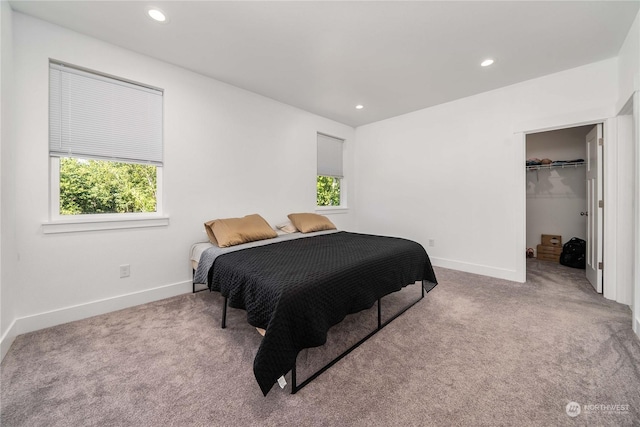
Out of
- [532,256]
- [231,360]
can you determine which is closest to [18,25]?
[231,360]

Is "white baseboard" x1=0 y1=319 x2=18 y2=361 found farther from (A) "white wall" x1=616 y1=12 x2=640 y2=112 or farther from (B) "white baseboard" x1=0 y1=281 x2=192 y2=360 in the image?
(A) "white wall" x1=616 y1=12 x2=640 y2=112

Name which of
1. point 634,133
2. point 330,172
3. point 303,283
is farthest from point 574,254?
point 303,283

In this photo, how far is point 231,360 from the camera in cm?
165

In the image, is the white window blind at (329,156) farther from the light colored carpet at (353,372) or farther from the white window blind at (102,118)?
the light colored carpet at (353,372)

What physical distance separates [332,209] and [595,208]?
347 centimetres

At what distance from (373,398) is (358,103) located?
365cm

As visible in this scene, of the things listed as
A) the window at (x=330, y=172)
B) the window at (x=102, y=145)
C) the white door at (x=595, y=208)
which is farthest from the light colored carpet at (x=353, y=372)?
the window at (x=330, y=172)

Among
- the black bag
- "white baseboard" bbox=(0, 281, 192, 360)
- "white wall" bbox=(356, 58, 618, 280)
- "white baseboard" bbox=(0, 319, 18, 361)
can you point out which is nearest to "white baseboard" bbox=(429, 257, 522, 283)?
"white wall" bbox=(356, 58, 618, 280)

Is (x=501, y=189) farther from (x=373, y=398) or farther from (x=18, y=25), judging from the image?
(x=18, y=25)

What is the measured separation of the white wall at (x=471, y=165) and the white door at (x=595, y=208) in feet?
1.39

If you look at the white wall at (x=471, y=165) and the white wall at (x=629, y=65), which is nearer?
the white wall at (x=629, y=65)

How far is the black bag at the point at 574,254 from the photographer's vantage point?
3.77 m

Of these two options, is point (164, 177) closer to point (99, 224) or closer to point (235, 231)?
point (99, 224)

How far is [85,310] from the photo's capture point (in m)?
2.21
